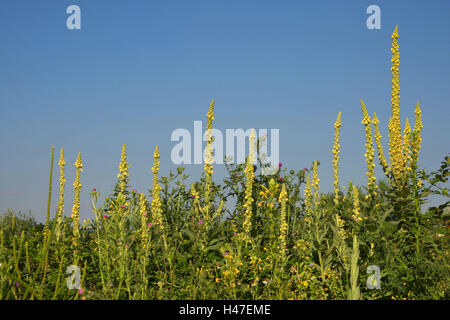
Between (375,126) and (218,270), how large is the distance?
348 centimetres

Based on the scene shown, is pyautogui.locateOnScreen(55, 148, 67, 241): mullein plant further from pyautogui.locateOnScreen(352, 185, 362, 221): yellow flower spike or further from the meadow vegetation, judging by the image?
pyautogui.locateOnScreen(352, 185, 362, 221): yellow flower spike

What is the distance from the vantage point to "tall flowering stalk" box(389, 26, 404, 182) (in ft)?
20.3

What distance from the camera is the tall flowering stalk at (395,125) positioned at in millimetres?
6199

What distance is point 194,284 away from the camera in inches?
210

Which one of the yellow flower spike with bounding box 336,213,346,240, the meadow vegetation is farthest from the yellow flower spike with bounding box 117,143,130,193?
the yellow flower spike with bounding box 336,213,346,240

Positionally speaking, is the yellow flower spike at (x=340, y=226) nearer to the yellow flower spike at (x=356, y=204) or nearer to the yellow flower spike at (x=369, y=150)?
the yellow flower spike at (x=356, y=204)

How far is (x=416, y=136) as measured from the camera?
20.4 ft

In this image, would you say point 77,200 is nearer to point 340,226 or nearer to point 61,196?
point 61,196

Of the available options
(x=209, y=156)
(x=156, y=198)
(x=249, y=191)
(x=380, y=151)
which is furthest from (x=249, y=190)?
(x=380, y=151)

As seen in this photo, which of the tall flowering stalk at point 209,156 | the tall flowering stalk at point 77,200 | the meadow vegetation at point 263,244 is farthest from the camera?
the tall flowering stalk at point 77,200

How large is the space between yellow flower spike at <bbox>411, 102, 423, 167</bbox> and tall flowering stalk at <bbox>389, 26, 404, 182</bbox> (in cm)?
22

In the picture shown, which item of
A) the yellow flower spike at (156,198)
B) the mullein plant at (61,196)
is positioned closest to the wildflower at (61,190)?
the mullein plant at (61,196)

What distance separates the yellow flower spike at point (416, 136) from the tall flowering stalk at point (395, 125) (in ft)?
0.71
